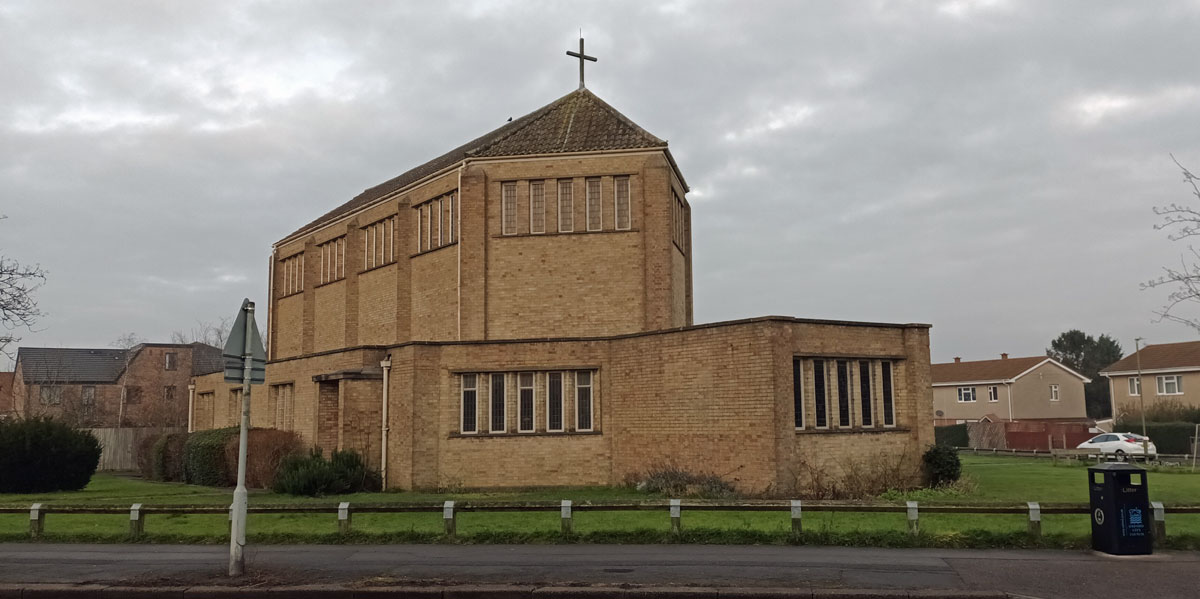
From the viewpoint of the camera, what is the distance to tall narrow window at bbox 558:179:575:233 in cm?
2611

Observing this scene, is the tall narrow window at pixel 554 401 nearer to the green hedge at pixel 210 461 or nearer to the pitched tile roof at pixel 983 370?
the green hedge at pixel 210 461

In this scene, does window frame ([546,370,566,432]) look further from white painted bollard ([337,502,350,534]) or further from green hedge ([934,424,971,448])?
green hedge ([934,424,971,448])

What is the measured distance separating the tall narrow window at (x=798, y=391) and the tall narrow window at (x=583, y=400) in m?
5.37

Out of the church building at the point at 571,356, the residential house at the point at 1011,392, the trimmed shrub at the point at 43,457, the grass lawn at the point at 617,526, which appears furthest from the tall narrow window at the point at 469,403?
the residential house at the point at 1011,392

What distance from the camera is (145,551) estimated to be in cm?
1231

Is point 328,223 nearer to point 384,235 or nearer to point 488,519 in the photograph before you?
point 384,235

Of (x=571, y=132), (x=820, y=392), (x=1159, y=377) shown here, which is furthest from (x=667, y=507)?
(x=1159, y=377)

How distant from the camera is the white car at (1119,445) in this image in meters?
37.1

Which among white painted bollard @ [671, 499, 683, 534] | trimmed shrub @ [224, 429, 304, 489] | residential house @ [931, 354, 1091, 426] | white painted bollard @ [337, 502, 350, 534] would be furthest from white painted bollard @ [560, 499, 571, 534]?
residential house @ [931, 354, 1091, 426]

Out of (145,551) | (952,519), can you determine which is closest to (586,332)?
(952,519)

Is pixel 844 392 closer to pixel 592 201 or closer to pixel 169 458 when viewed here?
pixel 592 201

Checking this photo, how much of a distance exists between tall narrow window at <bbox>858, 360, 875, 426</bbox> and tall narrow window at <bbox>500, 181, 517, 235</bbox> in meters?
11.5

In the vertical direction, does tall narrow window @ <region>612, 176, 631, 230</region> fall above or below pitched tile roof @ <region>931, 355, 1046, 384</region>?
above

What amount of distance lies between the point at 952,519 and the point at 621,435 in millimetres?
8617
